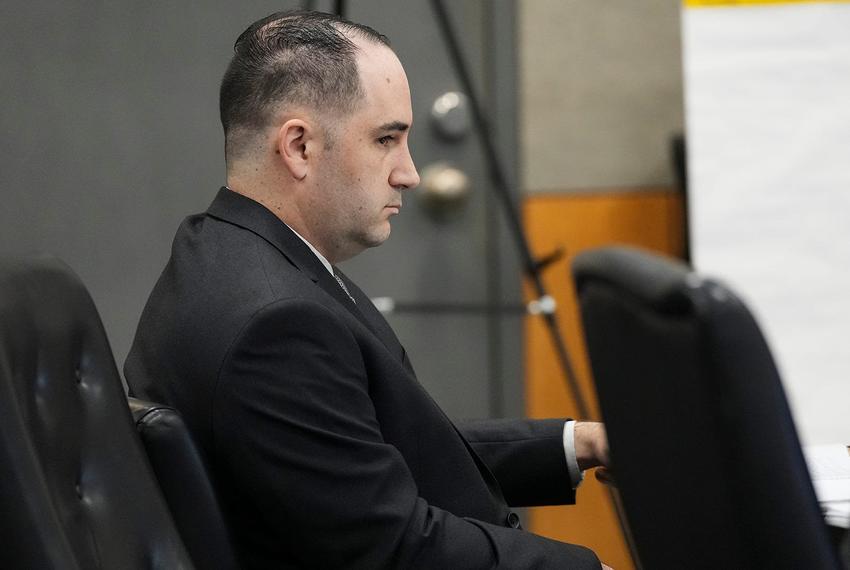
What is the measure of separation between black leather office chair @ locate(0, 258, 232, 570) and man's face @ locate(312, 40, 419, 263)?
1.21 feet

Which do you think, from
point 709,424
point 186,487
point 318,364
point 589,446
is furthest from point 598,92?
point 709,424

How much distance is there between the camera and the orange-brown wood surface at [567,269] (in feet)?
11.4

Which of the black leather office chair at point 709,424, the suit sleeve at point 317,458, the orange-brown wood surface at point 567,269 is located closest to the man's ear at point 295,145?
the suit sleeve at point 317,458

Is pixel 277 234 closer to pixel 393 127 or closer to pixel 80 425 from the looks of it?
pixel 393 127

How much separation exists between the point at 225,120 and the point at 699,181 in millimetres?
1626

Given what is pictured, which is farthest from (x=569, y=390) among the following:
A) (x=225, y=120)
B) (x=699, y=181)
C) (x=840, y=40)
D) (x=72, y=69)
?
(x=225, y=120)

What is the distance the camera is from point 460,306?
3.39 meters

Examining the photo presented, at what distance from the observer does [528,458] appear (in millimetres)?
1832

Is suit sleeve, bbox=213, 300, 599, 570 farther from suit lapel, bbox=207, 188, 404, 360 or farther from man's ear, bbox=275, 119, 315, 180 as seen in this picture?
man's ear, bbox=275, 119, 315, 180

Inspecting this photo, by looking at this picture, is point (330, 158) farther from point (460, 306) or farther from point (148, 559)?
point (460, 306)

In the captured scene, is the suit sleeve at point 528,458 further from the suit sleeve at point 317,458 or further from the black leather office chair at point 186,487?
the black leather office chair at point 186,487

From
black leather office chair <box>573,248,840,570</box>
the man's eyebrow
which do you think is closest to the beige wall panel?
the man's eyebrow

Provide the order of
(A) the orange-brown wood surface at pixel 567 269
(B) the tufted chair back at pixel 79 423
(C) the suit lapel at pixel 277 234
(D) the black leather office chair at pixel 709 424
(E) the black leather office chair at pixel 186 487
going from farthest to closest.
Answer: (A) the orange-brown wood surface at pixel 567 269 → (C) the suit lapel at pixel 277 234 → (E) the black leather office chair at pixel 186 487 → (B) the tufted chair back at pixel 79 423 → (D) the black leather office chair at pixel 709 424

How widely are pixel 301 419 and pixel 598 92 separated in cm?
236
